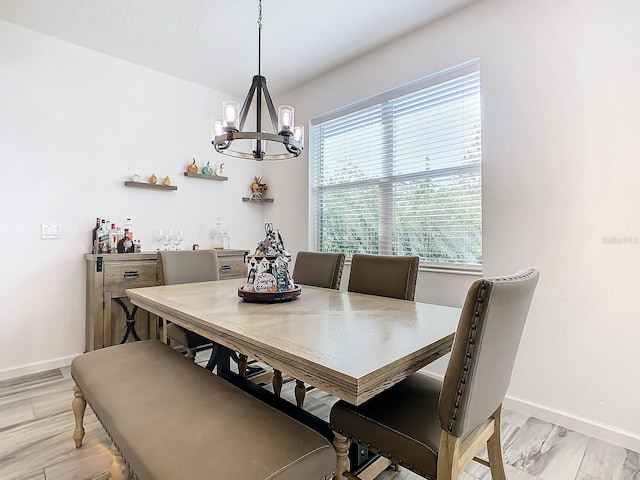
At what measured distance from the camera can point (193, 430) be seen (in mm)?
1041

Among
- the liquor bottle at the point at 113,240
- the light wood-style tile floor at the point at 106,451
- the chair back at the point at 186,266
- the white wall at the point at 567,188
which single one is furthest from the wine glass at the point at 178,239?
the white wall at the point at 567,188

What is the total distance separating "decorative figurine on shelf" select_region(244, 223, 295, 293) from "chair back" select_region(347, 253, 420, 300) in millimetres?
575

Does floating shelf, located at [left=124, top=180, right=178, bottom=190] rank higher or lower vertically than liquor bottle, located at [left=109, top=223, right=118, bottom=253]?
higher

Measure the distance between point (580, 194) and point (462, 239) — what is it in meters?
0.75

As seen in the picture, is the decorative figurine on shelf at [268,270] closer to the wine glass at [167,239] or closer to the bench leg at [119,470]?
the bench leg at [119,470]

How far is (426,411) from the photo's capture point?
119 centimetres

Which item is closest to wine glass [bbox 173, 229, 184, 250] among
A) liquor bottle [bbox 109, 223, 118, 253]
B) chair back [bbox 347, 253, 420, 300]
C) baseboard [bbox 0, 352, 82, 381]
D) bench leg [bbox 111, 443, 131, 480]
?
liquor bottle [bbox 109, 223, 118, 253]

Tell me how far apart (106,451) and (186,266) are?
4.10 ft

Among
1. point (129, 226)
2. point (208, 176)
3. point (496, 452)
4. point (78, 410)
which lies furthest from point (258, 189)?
point (496, 452)

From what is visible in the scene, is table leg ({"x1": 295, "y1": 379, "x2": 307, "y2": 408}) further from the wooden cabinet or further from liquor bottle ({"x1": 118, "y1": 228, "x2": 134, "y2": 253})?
liquor bottle ({"x1": 118, "y1": 228, "x2": 134, "y2": 253})

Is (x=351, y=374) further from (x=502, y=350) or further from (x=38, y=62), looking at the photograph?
(x=38, y=62)

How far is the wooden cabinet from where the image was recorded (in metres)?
2.76

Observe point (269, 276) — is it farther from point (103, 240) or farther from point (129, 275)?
point (103, 240)

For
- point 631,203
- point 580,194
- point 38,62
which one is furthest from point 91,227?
point 631,203
